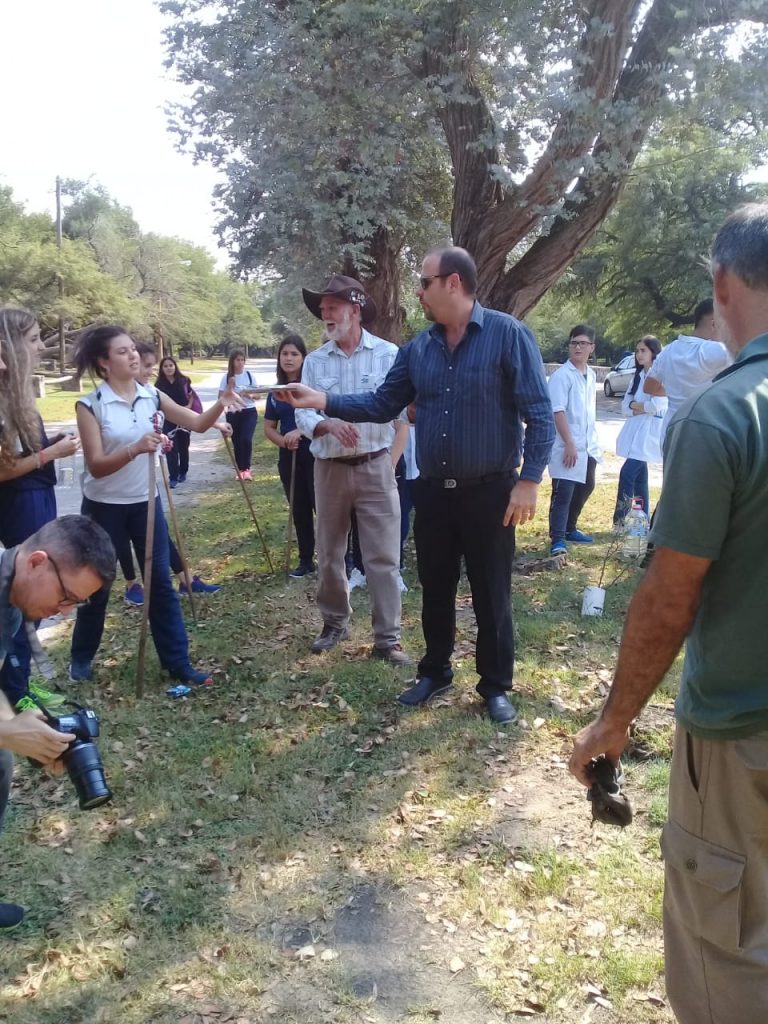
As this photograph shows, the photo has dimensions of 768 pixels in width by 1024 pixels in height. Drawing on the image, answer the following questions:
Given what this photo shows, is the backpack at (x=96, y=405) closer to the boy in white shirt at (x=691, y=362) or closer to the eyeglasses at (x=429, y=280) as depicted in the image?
the eyeglasses at (x=429, y=280)

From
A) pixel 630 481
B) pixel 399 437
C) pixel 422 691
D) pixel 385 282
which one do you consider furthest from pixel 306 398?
pixel 385 282

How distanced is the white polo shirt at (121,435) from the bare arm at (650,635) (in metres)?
3.45

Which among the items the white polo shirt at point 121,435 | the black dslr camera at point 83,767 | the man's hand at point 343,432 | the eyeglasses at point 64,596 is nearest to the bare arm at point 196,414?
the white polo shirt at point 121,435

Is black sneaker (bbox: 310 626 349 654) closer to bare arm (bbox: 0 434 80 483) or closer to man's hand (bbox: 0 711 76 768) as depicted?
bare arm (bbox: 0 434 80 483)

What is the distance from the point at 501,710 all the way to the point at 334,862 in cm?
135

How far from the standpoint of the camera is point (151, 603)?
4.63 m

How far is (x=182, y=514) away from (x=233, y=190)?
3.92 metres

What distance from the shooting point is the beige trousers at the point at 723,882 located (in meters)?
1.60

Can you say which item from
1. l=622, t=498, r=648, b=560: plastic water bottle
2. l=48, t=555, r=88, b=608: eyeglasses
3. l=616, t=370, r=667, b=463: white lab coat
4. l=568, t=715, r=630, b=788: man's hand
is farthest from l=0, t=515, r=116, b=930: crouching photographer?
l=616, t=370, r=667, b=463: white lab coat

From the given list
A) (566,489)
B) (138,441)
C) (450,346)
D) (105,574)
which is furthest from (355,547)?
(105,574)

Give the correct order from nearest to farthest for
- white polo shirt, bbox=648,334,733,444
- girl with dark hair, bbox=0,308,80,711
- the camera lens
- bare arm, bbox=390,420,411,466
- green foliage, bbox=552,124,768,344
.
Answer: the camera lens
girl with dark hair, bbox=0,308,80,711
bare arm, bbox=390,420,411,466
white polo shirt, bbox=648,334,733,444
green foliage, bbox=552,124,768,344

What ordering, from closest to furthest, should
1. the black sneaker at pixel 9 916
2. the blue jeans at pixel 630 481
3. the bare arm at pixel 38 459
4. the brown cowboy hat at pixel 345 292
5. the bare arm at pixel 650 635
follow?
1. the bare arm at pixel 650 635
2. the black sneaker at pixel 9 916
3. the bare arm at pixel 38 459
4. the brown cowboy hat at pixel 345 292
5. the blue jeans at pixel 630 481

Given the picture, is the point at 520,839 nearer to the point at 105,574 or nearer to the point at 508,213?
the point at 105,574

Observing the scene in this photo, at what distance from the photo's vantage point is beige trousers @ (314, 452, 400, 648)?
4.93m
